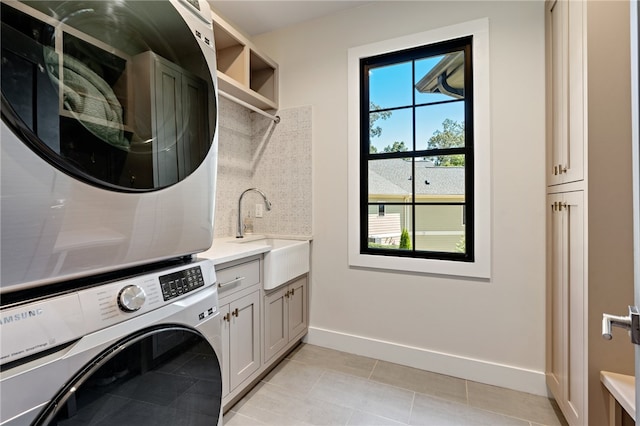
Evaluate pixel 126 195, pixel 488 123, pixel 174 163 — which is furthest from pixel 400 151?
pixel 126 195

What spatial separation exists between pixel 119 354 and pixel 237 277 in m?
0.90

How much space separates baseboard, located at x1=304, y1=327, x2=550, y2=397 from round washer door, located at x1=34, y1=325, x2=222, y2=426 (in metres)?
1.38

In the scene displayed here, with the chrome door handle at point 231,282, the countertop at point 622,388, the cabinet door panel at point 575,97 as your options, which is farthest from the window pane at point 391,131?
the countertop at point 622,388

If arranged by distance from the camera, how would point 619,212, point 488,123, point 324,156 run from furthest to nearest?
point 324,156 < point 488,123 < point 619,212

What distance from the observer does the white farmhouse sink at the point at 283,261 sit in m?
1.84

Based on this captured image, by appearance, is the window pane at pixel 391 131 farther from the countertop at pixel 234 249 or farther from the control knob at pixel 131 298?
the control knob at pixel 131 298

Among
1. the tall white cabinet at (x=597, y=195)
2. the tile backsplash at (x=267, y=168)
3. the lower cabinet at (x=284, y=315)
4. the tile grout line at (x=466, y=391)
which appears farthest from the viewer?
the tile backsplash at (x=267, y=168)

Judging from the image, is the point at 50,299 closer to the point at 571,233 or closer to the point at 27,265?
the point at 27,265

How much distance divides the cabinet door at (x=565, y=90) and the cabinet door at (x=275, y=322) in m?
1.77

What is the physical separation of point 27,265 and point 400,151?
2.08 metres

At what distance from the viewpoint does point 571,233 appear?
4.51 feet

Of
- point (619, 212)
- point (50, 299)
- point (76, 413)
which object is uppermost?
point (619, 212)

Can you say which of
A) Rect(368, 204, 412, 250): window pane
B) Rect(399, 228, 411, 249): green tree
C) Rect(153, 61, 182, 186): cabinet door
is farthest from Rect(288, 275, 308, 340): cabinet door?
Rect(153, 61, 182, 186): cabinet door

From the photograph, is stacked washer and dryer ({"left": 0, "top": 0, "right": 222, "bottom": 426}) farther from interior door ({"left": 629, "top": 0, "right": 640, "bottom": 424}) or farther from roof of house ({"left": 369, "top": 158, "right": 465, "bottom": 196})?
roof of house ({"left": 369, "top": 158, "right": 465, "bottom": 196})
